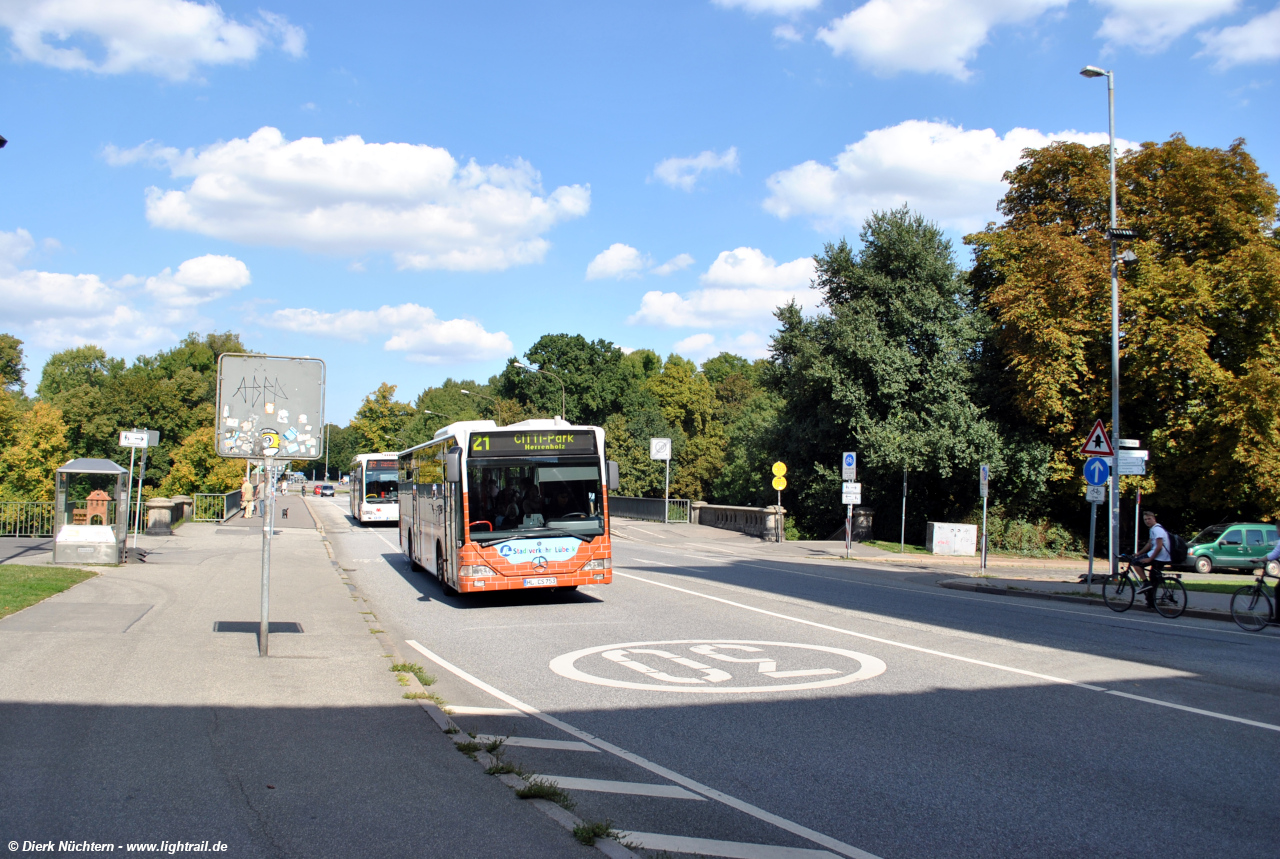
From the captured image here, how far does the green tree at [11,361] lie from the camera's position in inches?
3396

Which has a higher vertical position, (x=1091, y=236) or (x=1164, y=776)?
(x=1091, y=236)

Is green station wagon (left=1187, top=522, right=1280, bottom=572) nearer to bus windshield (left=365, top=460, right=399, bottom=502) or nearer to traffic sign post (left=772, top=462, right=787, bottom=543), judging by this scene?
traffic sign post (left=772, top=462, right=787, bottom=543)

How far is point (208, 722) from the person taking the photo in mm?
6781

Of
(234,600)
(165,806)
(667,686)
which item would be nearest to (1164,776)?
(667,686)

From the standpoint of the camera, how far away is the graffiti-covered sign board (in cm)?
963

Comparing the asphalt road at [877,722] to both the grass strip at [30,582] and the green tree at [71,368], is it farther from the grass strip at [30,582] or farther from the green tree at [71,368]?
the green tree at [71,368]

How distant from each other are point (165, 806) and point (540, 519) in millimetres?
9577

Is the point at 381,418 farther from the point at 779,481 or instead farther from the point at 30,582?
the point at 30,582

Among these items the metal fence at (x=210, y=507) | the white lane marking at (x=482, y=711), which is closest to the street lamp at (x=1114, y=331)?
the white lane marking at (x=482, y=711)

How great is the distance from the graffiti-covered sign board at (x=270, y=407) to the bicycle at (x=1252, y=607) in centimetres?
1340

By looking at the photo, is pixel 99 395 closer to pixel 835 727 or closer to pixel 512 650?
pixel 512 650

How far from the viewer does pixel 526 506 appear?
14.5 metres

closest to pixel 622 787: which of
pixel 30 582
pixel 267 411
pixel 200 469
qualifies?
pixel 267 411

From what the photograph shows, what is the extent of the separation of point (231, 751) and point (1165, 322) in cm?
3011
